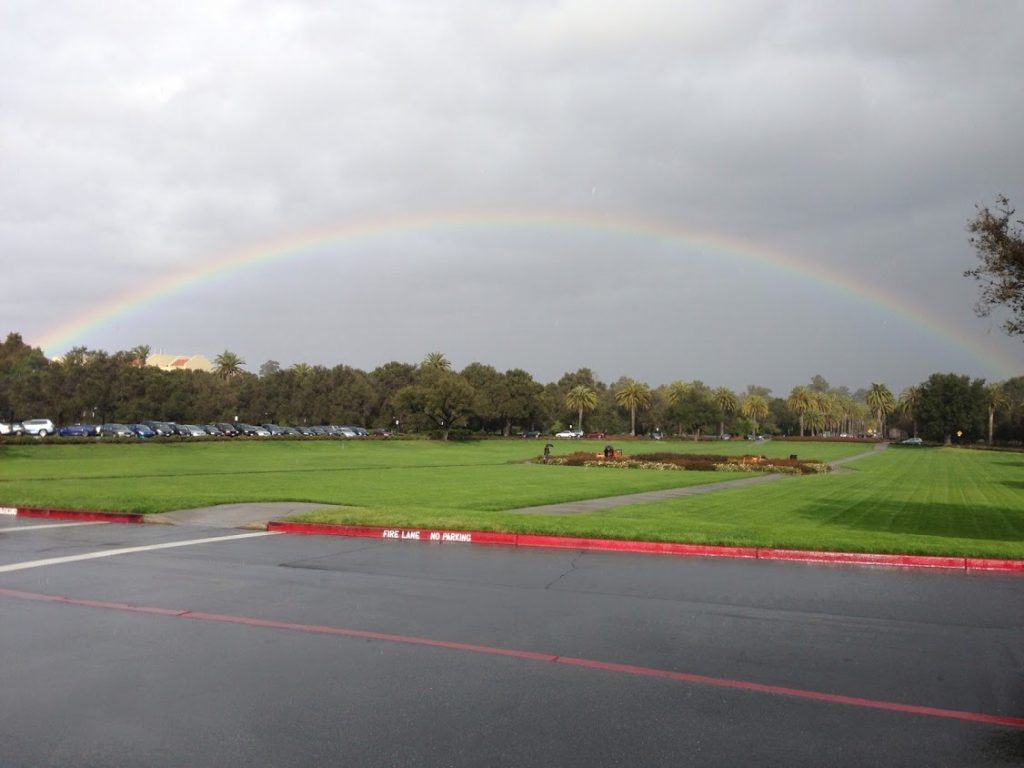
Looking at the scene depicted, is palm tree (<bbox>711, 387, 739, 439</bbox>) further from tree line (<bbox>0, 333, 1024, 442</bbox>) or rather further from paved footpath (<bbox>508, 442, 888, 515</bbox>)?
paved footpath (<bbox>508, 442, 888, 515</bbox>)

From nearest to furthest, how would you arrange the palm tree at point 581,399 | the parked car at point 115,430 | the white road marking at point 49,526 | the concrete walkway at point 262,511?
the white road marking at point 49,526 < the concrete walkway at point 262,511 < the parked car at point 115,430 < the palm tree at point 581,399

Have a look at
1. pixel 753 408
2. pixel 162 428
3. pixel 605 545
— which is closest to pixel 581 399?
pixel 753 408

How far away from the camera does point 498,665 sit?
7.06 m

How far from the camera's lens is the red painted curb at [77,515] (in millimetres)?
17441

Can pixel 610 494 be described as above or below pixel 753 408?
below

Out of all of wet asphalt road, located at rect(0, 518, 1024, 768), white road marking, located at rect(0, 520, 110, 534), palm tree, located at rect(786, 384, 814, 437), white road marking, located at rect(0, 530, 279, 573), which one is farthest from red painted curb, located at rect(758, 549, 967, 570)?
palm tree, located at rect(786, 384, 814, 437)

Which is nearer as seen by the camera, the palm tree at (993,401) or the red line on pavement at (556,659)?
the red line on pavement at (556,659)

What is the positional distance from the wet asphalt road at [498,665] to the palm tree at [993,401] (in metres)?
145

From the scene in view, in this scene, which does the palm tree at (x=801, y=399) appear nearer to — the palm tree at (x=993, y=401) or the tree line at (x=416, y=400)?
the tree line at (x=416, y=400)

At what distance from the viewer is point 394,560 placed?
12.8m

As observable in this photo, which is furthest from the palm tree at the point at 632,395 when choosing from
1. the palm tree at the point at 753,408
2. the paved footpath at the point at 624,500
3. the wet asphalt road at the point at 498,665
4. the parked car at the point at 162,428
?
the wet asphalt road at the point at 498,665

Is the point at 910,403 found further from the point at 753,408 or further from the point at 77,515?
the point at 77,515

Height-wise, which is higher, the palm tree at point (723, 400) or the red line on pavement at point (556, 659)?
the palm tree at point (723, 400)

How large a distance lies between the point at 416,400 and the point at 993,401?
98622 mm
